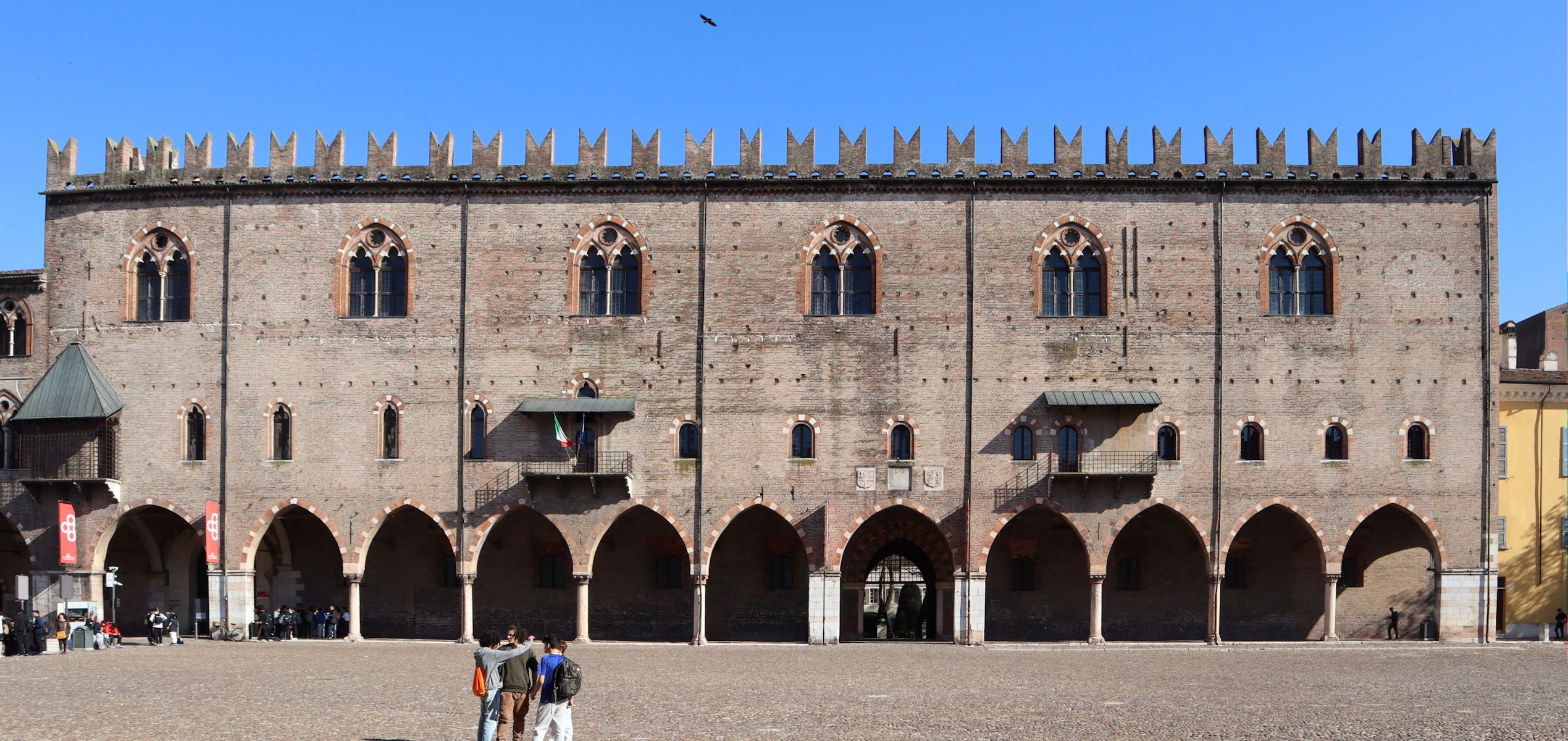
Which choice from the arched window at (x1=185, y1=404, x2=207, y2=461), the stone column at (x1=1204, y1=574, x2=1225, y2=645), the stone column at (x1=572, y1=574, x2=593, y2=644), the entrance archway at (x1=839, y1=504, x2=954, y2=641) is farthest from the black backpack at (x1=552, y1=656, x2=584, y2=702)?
the arched window at (x1=185, y1=404, x2=207, y2=461)

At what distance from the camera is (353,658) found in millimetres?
35281

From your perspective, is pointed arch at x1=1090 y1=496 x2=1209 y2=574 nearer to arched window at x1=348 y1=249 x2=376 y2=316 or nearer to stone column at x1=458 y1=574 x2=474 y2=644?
stone column at x1=458 y1=574 x2=474 y2=644

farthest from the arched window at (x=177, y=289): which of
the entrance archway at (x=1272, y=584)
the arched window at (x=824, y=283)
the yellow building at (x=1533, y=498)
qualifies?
the yellow building at (x=1533, y=498)

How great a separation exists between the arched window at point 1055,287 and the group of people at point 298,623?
2054 cm

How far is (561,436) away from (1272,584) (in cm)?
1922

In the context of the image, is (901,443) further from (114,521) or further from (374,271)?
(114,521)

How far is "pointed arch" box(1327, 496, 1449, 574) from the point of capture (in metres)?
40.8

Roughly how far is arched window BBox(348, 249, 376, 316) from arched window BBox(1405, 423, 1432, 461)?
87.9 feet

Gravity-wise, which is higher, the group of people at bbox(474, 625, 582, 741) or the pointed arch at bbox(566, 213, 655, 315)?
the pointed arch at bbox(566, 213, 655, 315)

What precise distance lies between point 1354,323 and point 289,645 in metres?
27.9

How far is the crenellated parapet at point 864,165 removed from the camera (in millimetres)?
41844

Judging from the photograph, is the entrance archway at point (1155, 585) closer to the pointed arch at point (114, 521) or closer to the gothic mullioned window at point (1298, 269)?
the gothic mullioned window at point (1298, 269)

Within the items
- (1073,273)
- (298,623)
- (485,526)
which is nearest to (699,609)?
(485,526)

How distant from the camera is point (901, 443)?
136 feet
